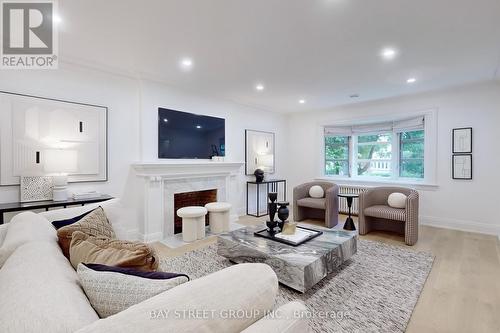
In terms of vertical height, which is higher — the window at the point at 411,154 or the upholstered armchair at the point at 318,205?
the window at the point at 411,154

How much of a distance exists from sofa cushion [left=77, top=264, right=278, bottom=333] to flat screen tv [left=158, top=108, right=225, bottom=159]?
344 centimetres

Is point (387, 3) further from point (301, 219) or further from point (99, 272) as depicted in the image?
point (301, 219)

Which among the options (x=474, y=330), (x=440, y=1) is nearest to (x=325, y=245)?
(x=474, y=330)

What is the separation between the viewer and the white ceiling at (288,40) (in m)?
2.09

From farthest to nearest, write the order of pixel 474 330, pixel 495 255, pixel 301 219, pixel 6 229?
pixel 301 219
pixel 495 255
pixel 474 330
pixel 6 229

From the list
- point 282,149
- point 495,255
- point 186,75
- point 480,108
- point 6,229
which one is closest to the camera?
point 6,229

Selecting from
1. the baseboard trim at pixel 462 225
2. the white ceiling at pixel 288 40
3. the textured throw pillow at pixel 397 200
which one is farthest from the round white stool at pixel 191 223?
the baseboard trim at pixel 462 225

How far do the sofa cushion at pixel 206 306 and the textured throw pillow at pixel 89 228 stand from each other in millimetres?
946

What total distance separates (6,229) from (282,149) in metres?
5.56

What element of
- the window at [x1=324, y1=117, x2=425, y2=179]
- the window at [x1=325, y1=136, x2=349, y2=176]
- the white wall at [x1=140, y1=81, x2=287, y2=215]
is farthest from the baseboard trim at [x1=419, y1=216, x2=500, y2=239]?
the white wall at [x1=140, y1=81, x2=287, y2=215]

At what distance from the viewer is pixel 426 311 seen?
200 cm

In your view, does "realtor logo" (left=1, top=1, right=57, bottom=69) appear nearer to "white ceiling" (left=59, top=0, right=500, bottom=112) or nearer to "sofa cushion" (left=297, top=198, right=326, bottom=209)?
"white ceiling" (left=59, top=0, right=500, bottom=112)

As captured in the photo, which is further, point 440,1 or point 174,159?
point 174,159

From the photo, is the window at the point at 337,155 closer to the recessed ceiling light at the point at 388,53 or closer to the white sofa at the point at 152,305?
the recessed ceiling light at the point at 388,53
